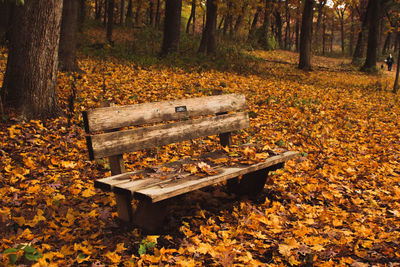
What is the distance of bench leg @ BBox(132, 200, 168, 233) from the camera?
9.53 ft

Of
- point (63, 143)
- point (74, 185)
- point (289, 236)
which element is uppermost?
point (63, 143)

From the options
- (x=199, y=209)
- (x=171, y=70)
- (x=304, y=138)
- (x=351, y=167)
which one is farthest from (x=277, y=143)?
(x=171, y=70)

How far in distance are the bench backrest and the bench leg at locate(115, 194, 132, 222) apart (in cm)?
39

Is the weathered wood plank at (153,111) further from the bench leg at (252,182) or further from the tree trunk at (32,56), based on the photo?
the tree trunk at (32,56)

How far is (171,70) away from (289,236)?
7.69 metres

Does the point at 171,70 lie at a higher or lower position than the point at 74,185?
higher

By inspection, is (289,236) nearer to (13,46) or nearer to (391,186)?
(391,186)

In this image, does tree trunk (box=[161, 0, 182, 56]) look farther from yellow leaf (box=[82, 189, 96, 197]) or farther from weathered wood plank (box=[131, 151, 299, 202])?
weathered wood plank (box=[131, 151, 299, 202])

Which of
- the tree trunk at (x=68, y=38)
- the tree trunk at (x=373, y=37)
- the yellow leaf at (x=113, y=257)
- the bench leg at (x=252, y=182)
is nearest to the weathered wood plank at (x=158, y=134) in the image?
the bench leg at (x=252, y=182)

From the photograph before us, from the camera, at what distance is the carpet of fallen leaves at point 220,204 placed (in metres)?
2.79

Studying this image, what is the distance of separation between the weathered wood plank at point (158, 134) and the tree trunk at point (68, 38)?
532cm

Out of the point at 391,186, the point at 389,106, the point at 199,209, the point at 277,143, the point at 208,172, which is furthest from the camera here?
the point at 389,106

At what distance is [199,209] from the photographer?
3.48 m

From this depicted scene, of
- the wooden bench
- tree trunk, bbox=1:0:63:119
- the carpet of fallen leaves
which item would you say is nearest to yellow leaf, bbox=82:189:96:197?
the carpet of fallen leaves
